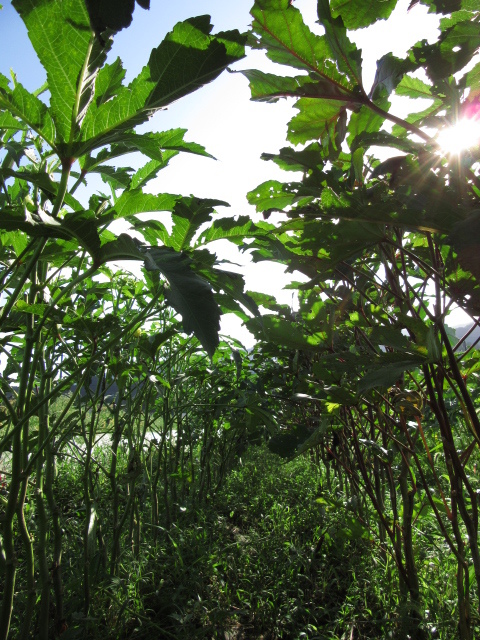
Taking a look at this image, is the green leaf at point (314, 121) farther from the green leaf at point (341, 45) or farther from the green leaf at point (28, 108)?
the green leaf at point (28, 108)

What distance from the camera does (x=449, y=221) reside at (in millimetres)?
711

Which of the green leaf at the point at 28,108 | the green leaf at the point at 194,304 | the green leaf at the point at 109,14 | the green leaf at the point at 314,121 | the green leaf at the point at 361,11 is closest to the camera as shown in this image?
the green leaf at the point at 109,14

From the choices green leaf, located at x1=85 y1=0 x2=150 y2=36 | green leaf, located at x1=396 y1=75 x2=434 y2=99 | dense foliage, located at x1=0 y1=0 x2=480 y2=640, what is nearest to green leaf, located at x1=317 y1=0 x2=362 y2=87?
dense foliage, located at x1=0 y1=0 x2=480 y2=640

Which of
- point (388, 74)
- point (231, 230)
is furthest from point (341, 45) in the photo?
point (231, 230)

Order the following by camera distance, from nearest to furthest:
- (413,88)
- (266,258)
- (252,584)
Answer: (413,88), (266,258), (252,584)

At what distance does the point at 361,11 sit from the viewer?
887mm

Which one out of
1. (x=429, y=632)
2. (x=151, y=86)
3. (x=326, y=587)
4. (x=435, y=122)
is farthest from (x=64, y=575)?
(x=435, y=122)

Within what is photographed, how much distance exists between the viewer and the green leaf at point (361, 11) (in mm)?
878

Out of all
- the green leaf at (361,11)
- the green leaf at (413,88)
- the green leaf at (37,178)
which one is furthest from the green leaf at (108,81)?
the green leaf at (413,88)

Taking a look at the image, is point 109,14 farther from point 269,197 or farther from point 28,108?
point 269,197

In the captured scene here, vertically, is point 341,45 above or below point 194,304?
above

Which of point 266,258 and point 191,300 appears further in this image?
point 266,258

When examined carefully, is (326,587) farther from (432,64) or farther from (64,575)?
(432,64)

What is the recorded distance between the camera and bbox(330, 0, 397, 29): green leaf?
878mm
